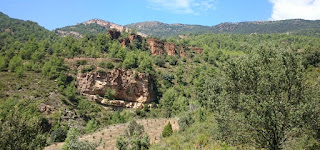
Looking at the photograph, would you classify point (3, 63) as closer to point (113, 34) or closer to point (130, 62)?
point (130, 62)

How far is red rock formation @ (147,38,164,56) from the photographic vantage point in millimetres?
89594

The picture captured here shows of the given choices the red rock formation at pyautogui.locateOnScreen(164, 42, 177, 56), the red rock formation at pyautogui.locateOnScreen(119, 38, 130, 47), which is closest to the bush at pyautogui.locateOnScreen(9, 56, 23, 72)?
the red rock formation at pyautogui.locateOnScreen(119, 38, 130, 47)

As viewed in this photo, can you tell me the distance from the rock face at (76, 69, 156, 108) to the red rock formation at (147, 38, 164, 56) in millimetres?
29993

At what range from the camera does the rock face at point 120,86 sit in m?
52.1

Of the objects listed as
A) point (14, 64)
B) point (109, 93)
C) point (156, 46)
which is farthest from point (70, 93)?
point (156, 46)

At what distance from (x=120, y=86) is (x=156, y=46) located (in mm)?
39595

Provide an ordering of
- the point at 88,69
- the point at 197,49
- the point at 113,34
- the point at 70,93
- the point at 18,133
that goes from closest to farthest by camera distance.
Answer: the point at 18,133
the point at 70,93
the point at 88,69
the point at 113,34
the point at 197,49

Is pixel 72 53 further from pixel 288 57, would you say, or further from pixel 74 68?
pixel 288 57

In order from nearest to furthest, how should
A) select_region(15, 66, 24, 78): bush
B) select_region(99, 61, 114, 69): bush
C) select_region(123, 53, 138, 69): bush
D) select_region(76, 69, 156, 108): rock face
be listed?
select_region(15, 66, 24, 78): bush
select_region(76, 69, 156, 108): rock face
select_region(99, 61, 114, 69): bush
select_region(123, 53, 138, 69): bush

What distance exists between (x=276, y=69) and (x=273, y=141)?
308 centimetres

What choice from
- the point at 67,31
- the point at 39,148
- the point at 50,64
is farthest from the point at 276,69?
the point at 67,31

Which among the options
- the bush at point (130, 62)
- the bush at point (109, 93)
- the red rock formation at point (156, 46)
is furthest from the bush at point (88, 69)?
the red rock formation at point (156, 46)

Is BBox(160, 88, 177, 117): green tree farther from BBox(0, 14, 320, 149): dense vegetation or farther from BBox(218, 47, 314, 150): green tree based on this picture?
BBox(218, 47, 314, 150): green tree

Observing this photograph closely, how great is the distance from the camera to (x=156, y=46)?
91375mm
